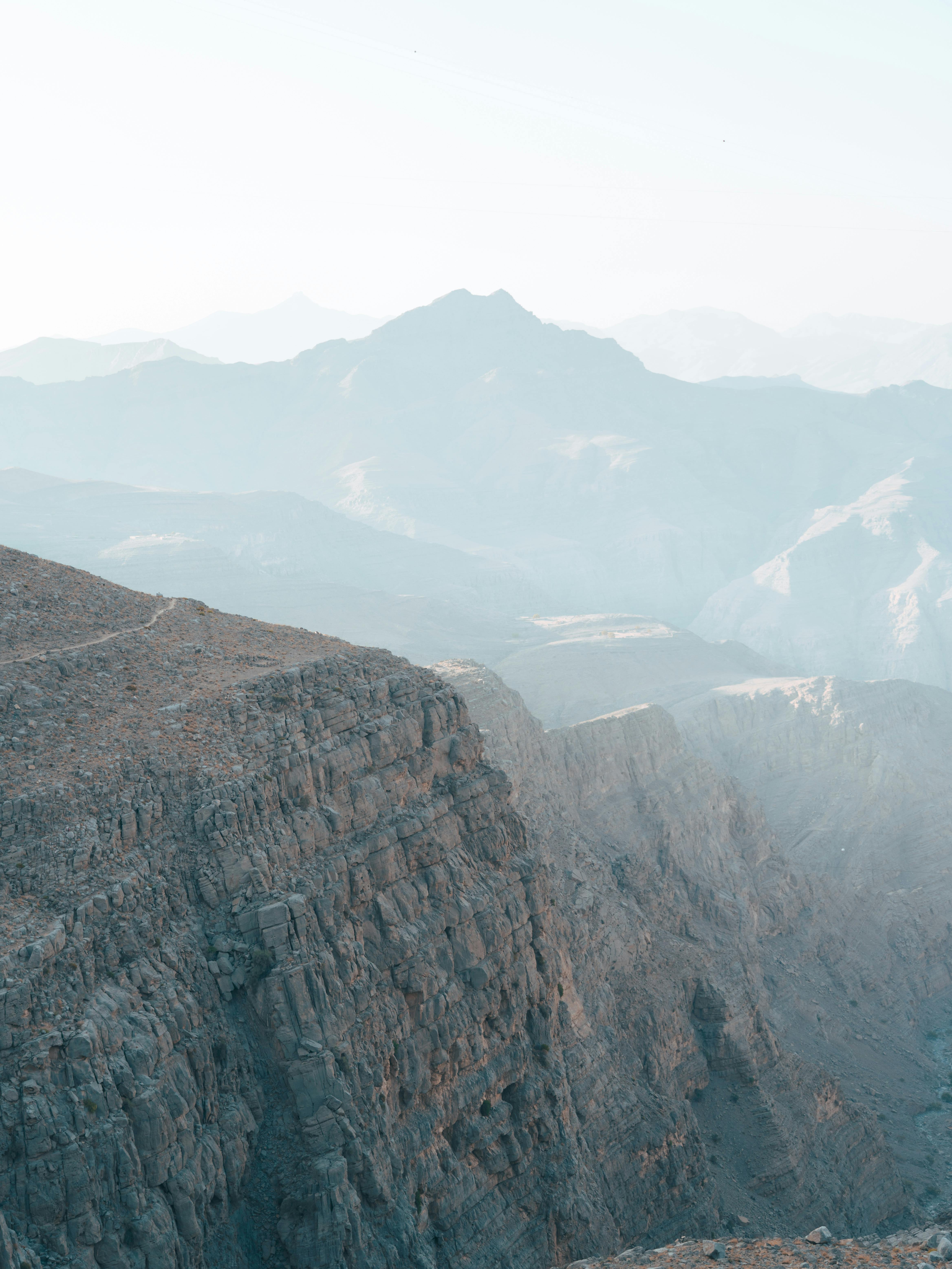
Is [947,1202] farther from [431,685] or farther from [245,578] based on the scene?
[245,578]

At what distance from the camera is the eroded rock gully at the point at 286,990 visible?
18.3 m

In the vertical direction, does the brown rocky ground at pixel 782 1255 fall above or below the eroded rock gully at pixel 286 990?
below

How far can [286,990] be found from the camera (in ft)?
70.8

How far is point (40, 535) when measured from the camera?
17025 cm

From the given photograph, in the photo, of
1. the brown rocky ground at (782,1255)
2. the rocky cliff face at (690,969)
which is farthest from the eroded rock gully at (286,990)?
the brown rocky ground at (782,1255)

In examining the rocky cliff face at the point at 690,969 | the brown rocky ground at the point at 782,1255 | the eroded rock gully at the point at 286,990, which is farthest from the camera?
the rocky cliff face at the point at 690,969

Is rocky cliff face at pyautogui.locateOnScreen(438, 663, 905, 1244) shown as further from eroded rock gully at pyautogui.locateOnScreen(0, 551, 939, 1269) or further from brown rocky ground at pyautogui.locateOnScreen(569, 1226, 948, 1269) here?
brown rocky ground at pyautogui.locateOnScreen(569, 1226, 948, 1269)

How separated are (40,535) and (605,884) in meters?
146

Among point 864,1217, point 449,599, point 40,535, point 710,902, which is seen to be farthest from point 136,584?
point 864,1217

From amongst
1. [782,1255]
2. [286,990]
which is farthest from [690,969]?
[286,990]

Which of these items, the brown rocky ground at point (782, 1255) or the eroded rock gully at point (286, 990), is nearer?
the eroded rock gully at point (286, 990)

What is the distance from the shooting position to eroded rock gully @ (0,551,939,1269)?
722 inches

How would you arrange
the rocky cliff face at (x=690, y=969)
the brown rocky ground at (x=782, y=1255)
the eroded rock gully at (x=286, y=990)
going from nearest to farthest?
the eroded rock gully at (x=286, y=990) < the brown rocky ground at (x=782, y=1255) < the rocky cliff face at (x=690, y=969)

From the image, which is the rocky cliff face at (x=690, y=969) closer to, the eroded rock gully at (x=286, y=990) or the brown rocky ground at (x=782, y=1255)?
the eroded rock gully at (x=286, y=990)
